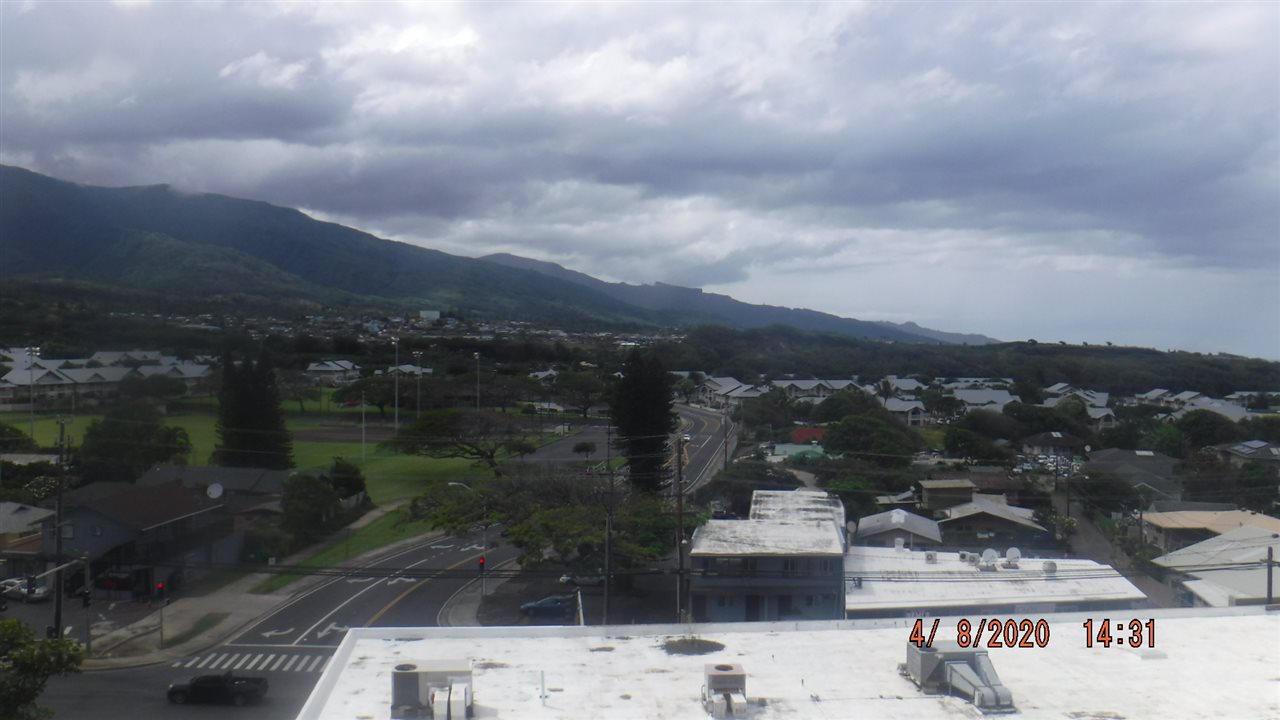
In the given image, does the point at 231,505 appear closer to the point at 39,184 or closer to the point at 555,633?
the point at 555,633

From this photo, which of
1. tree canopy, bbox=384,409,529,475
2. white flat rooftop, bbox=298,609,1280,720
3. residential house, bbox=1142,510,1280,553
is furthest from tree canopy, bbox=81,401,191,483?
residential house, bbox=1142,510,1280,553

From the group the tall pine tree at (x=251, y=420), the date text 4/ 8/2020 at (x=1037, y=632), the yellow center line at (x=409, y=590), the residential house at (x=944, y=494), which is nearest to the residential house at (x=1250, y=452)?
the residential house at (x=944, y=494)

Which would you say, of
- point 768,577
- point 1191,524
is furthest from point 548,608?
point 1191,524

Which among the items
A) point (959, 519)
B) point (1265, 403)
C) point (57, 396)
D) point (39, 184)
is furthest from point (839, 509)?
point (39, 184)

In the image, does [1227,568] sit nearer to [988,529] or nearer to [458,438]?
[988,529]

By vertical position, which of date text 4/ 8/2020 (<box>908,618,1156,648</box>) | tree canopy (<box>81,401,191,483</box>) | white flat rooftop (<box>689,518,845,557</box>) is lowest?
white flat rooftop (<box>689,518,845,557</box>)

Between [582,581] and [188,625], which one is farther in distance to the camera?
[582,581]

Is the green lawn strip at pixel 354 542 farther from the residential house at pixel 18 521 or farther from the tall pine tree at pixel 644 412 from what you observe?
the tall pine tree at pixel 644 412

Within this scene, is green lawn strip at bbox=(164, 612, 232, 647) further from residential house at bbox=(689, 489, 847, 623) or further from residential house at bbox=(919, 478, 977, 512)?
residential house at bbox=(919, 478, 977, 512)
